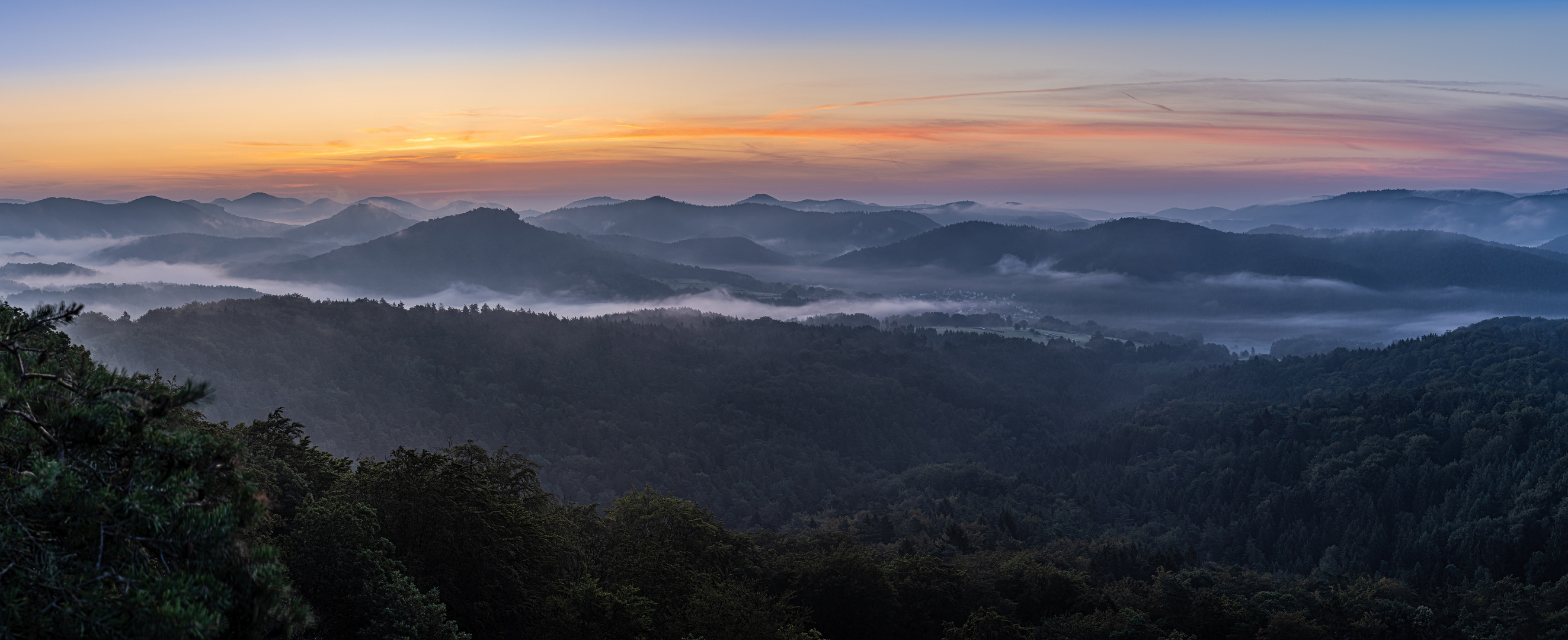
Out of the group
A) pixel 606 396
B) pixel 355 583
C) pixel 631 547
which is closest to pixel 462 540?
pixel 355 583

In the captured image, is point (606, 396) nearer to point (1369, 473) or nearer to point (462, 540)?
point (1369, 473)

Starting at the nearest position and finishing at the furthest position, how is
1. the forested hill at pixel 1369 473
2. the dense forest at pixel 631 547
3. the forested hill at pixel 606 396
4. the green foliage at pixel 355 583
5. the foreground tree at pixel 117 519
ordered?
1. the foreground tree at pixel 117 519
2. the dense forest at pixel 631 547
3. the green foliage at pixel 355 583
4. the forested hill at pixel 1369 473
5. the forested hill at pixel 606 396

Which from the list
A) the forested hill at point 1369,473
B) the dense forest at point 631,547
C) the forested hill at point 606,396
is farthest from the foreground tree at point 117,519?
the forested hill at point 606,396

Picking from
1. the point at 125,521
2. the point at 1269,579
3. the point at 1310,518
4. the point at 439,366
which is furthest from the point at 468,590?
the point at 439,366

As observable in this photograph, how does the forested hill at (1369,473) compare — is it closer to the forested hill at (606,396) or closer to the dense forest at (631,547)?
the dense forest at (631,547)

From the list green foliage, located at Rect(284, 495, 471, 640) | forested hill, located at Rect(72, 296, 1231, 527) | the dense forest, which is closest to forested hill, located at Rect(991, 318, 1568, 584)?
the dense forest

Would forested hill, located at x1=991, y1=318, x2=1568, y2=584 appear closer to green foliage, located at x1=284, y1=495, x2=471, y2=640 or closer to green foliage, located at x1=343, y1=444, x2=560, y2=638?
green foliage, located at x1=343, y1=444, x2=560, y2=638
